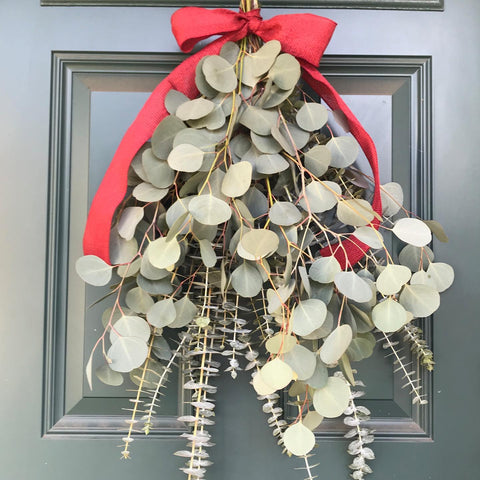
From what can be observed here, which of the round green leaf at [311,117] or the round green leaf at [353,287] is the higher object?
the round green leaf at [311,117]

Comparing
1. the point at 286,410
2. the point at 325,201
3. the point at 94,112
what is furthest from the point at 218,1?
the point at 286,410

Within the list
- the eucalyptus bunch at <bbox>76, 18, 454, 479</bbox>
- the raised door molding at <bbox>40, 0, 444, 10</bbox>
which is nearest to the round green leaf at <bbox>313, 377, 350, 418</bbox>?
the eucalyptus bunch at <bbox>76, 18, 454, 479</bbox>

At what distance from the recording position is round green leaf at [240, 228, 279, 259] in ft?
1.46

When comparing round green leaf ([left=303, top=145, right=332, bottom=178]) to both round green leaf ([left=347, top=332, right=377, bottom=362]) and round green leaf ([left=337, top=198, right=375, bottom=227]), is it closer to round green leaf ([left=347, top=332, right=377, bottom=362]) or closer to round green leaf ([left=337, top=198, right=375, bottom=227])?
round green leaf ([left=337, top=198, right=375, bottom=227])

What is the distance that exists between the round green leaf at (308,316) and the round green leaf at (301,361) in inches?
0.8

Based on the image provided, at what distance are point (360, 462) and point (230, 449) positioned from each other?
0.17m

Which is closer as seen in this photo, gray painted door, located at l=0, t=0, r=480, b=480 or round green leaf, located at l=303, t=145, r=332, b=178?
round green leaf, located at l=303, t=145, r=332, b=178

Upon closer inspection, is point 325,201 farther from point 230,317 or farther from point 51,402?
point 51,402

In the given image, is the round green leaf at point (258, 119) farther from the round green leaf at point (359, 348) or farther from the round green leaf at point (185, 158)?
the round green leaf at point (359, 348)

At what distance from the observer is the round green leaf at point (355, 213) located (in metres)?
0.50

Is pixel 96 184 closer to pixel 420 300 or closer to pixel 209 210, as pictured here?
pixel 209 210

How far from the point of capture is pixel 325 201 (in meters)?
0.50

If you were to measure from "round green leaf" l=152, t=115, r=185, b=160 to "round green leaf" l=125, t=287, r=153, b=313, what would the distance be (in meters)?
0.15

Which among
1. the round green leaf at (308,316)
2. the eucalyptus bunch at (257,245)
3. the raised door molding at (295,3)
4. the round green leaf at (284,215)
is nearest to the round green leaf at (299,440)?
the eucalyptus bunch at (257,245)
